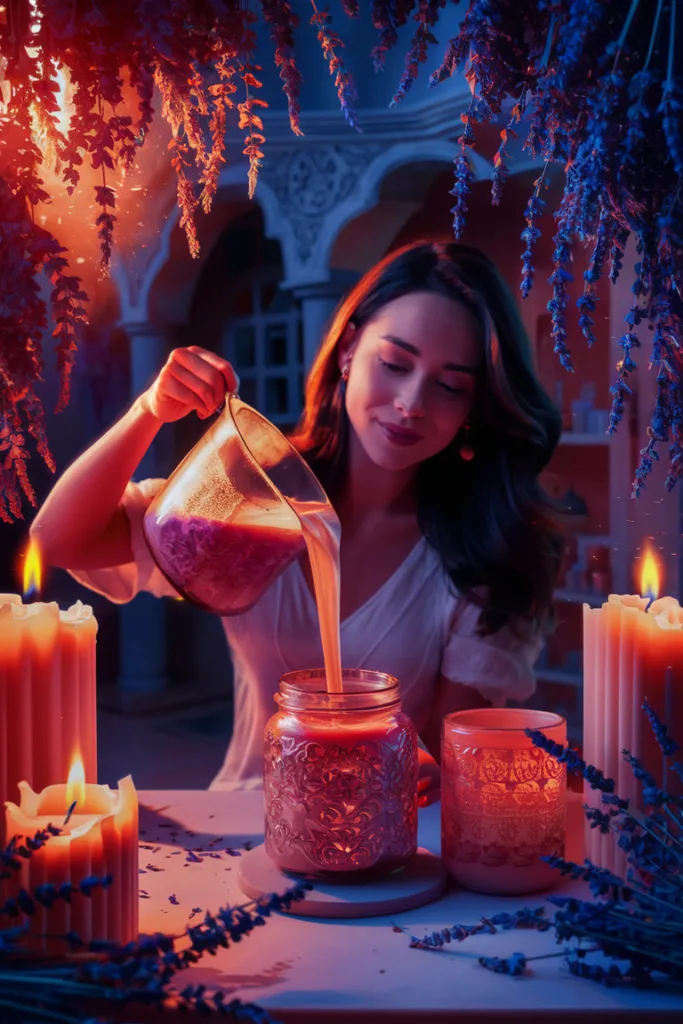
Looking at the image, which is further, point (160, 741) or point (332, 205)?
point (160, 741)

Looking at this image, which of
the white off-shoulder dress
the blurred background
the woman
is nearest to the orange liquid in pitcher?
the woman

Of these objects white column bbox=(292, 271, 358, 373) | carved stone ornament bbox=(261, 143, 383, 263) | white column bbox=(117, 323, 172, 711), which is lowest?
white column bbox=(117, 323, 172, 711)

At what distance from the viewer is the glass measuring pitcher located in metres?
0.83

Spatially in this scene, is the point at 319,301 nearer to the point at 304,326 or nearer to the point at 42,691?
the point at 304,326

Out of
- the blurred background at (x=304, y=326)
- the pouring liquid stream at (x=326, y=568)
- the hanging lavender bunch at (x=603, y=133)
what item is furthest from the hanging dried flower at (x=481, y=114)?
the blurred background at (x=304, y=326)

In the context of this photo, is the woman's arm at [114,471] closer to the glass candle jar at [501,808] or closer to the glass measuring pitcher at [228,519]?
the glass measuring pitcher at [228,519]

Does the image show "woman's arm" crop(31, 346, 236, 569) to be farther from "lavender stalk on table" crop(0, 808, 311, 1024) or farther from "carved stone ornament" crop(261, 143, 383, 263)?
"carved stone ornament" crop(261, 143, 383, 263)

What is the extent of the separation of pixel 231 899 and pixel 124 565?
77cm

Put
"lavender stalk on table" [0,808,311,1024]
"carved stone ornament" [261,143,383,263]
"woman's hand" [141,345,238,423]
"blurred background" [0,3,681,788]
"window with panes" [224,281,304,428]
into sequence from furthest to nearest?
1. "window with panes" [224,281,304,428]
2. "carved stone ornament" [261,143,383,263]
3. "blurred background" [0,3,681,788]
4. "woman's hand" [141,345,238,423]
5. "lavender stalk on table" [0,808,311,1024]

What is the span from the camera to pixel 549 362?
10.1 feet

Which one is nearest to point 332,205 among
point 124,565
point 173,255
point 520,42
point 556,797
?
point 173,255

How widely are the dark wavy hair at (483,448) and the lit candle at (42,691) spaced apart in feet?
2.96

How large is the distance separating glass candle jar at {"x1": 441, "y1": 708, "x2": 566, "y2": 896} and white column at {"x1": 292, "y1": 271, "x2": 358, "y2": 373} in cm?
242

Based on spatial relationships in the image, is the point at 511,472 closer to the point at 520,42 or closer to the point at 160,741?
the point at 520,42
